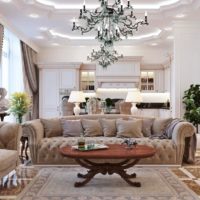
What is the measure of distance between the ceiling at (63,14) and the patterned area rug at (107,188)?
3817 millimetres

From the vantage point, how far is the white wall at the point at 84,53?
1260 centimetres

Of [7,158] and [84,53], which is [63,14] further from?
[7,158]

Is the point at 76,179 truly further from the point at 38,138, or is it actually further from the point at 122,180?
the point at 38,138

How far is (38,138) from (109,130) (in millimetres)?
1407

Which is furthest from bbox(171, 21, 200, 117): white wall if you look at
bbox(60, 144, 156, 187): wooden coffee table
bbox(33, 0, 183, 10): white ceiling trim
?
bbox(60, 144, 156, 187): wooden coffee table

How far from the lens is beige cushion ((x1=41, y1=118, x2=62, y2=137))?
6555 mm

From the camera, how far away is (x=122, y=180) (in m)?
4.97

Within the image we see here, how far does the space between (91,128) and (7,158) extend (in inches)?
94.3

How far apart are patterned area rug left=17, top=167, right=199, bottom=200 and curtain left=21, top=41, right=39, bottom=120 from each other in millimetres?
5856

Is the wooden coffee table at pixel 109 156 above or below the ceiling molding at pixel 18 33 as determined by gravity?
below

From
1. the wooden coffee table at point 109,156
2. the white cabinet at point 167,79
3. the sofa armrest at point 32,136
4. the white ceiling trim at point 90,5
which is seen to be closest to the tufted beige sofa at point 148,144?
the sofa armrest at point 32,136

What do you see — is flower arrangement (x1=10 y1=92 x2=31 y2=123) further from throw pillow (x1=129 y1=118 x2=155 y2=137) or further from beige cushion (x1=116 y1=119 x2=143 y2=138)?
throw pillow (x1=129 y1=118 x2=155 y2=137)

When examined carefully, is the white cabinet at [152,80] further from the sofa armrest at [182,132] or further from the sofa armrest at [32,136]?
the sofa armrest at [32,136]

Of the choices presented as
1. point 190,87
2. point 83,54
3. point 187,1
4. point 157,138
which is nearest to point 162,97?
point 83,54
